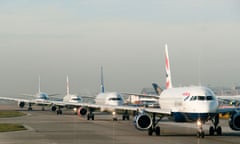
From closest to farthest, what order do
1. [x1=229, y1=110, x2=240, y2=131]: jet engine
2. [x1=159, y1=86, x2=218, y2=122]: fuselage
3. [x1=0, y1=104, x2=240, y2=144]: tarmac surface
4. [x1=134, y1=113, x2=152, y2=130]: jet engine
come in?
[x1=0, y1=104, x2=240, y2=144]: tarmac surface → [x1=159, y1=86, x2=218, y2=122]: fuselage → [x1=229, y1=110, x2=240, y2=131]: jet engine → [x1=134, y1=113, x2=152, y2=130]: jet engine

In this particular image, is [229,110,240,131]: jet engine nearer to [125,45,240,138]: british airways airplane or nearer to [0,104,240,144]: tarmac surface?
[125,45,240,138]: british airways airplane

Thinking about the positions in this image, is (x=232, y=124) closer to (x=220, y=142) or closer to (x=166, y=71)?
(x=220, y=142)

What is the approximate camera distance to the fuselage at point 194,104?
3500 centimetres

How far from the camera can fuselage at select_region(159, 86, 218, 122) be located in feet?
115

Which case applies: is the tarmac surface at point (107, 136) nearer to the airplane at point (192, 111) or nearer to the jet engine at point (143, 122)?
the jet engine at point (143, 122)

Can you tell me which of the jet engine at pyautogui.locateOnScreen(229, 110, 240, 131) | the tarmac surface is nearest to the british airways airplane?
the jet engine at pyautogui.locateOnScreen(229, 110, 240, 131)

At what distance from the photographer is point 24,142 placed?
3100 centimetres

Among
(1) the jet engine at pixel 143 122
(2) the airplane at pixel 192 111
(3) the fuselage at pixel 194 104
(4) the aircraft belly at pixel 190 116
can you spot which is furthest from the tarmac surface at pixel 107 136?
(3) the fuselage at pixel 194 104

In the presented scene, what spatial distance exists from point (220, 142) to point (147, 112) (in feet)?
29.5

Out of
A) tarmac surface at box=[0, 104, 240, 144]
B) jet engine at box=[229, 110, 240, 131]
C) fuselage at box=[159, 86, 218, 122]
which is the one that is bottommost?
tarmac surface at box=[0, 104, 240, 144]

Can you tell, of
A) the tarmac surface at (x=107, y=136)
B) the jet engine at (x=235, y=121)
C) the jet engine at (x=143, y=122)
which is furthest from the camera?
the jet engine at (x=143, y=122)

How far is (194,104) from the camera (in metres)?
35.5

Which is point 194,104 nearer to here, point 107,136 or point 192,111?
point 192,111

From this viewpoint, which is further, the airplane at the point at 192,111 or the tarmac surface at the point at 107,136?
the airplane at the point at 192,111
